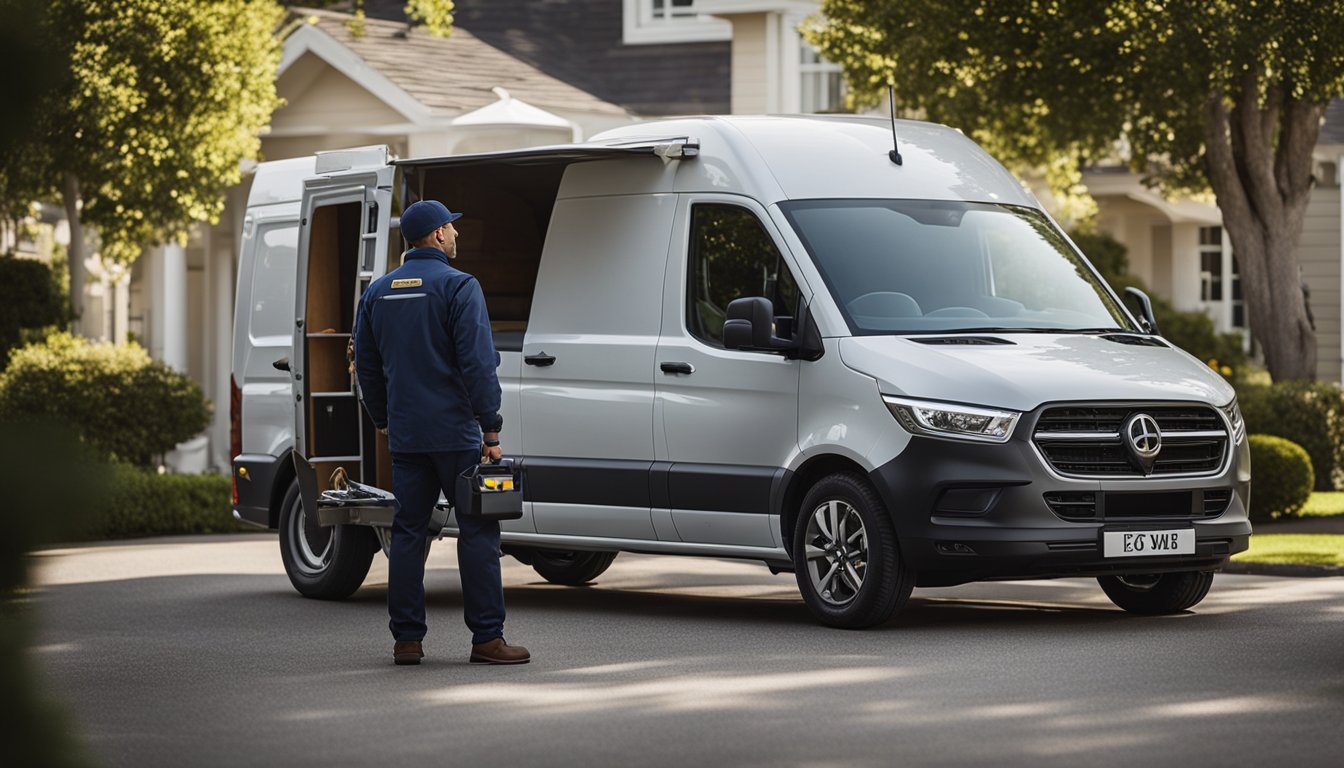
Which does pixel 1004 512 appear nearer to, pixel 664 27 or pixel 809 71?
pixel 809 71

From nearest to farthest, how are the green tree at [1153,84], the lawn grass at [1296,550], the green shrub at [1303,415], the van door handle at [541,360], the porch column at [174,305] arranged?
the van door handle at [541,360] → the lawn grass at [1296,550] → the green tree at [1153,84] → the green shrub at [1303,415] → the porch column at [174,305]

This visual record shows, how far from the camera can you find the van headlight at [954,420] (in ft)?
34.9

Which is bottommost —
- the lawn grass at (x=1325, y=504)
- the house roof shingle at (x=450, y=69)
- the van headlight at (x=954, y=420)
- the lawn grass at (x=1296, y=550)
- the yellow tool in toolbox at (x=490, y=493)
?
the lawn grass at (x=1325, y=504)

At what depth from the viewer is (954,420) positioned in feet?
35.1

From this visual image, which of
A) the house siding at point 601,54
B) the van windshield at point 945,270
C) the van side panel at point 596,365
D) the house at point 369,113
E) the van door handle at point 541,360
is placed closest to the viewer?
the van windshield at point 945,270

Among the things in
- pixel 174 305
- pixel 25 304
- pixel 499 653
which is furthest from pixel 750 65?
pixel 499 653

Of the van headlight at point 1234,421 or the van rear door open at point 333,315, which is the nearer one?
the van headlight at point 1234,421

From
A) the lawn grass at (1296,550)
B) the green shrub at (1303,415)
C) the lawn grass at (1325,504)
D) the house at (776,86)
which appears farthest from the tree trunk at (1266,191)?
the house at (776,86)

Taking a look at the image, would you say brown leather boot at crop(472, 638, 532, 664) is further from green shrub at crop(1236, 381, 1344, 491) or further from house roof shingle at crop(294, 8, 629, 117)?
house roof shingle at crop(294, 8, 629, 117)

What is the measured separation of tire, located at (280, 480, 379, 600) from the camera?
13469mm

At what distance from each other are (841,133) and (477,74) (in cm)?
1668

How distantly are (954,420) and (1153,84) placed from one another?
9639 mm

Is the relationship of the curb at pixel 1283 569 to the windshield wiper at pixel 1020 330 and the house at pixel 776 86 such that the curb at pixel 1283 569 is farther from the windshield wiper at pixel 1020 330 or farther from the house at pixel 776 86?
the house at pixel 776 86

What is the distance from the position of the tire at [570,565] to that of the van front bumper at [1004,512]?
13.1 feet
